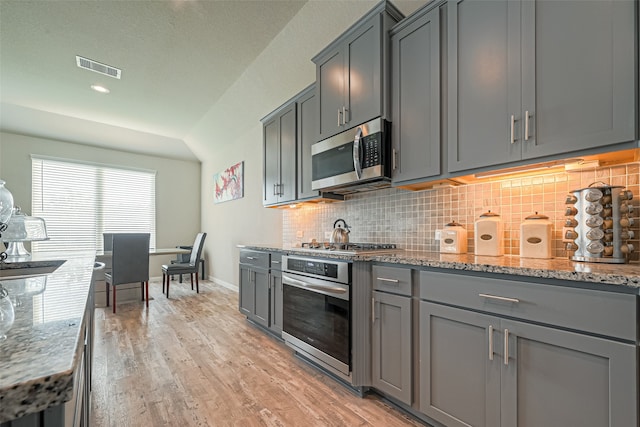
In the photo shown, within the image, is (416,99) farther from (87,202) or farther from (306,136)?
(87,202)

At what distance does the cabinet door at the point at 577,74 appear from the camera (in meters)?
1.13

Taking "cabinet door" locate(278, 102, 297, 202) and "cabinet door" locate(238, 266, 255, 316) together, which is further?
"cabinet door" locate(238, 266, 255, 316)

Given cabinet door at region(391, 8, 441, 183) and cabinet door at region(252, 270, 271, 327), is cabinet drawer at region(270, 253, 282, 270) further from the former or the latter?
cabinet door at region(391, 8, 441, 183)

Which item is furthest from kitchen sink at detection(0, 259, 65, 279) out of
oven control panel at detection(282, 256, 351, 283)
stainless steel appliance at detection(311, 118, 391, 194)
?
stainless steel appliance at detection(311, 118, 391, 194)

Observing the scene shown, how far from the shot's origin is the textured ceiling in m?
2.50

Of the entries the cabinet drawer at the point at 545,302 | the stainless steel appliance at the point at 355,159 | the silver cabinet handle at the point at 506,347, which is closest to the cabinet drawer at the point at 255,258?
the stainless steel appliance at the point at 355,159

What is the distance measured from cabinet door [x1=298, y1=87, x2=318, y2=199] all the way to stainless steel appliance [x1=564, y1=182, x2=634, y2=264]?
1.92 m

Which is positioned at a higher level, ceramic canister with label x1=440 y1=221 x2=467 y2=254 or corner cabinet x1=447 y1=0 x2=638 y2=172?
corner cabinet x1=447 y1=0 x2=638 y2=172

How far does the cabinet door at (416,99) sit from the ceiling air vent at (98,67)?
131 inches

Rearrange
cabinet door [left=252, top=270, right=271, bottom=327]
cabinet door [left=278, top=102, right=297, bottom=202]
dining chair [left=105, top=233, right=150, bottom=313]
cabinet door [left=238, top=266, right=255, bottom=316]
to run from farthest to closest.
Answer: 1. dining chair [left=105, top=233, right=150, bottom=313]
2. cabinet door [left=238, top=266, right=255, bottom=316]
3. cabinet door [left=278, top=102, right=297, bottom=202]
4. cabinet door [left=252, top=270, right=271, bottom=327]

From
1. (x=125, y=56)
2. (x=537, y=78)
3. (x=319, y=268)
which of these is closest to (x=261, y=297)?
(x=319, y=268)

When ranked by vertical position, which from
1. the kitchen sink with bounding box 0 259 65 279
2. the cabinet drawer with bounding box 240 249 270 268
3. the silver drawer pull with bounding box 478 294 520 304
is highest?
the kitchen sink with bounding box 0 259 65 279

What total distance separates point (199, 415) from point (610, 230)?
2412mm

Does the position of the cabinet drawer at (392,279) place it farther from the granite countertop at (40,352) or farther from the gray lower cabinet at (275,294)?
the granite countertop at (40,352)
